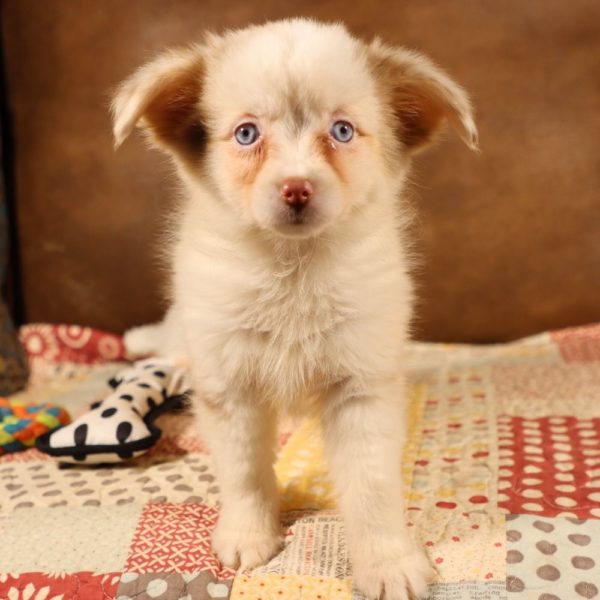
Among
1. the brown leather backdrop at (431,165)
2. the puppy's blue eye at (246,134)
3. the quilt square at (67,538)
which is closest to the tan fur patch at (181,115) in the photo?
the puppy's blue eye at (246,134)

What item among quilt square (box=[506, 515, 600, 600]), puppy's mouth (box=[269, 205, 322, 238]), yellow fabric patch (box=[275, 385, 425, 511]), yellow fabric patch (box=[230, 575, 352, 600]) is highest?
puppy's mouth (box=[269, 205, 322, 238])

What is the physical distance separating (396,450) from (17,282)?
180cm

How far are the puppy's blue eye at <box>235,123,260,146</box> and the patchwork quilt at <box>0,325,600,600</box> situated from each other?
1.98ft

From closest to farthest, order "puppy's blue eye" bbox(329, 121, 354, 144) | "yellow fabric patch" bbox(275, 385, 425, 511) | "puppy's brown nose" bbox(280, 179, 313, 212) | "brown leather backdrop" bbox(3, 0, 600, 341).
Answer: "puppy's brown nose" bbox(280, 179, 313, 212)
"puppy's blue eye" bbox(329, 121, 354, 144)
"yellow fabric patch" bbox(275, 385, 425, 511)
"brown leather backdrop" bbox(3, 0, 600, 341)

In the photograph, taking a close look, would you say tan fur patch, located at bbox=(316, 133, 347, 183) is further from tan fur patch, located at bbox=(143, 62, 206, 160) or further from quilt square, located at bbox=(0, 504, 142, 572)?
quilt square, located at bbox=(0, 504, 142, 572)

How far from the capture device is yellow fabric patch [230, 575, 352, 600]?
3.77 ft

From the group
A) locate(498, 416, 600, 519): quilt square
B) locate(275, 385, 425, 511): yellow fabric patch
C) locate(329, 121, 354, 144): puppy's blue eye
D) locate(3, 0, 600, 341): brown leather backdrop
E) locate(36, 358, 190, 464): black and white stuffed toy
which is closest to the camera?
locate(329, 121, 354, 144): puppy's blue eye

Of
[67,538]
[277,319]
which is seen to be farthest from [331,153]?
[67,538]

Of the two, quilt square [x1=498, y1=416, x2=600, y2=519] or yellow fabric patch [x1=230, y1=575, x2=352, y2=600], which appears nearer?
yellow fabric patch [x1=230, y1=575, x2=352, y2=600]

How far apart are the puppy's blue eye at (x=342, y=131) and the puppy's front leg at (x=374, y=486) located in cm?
40

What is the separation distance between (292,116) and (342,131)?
0.30 feet

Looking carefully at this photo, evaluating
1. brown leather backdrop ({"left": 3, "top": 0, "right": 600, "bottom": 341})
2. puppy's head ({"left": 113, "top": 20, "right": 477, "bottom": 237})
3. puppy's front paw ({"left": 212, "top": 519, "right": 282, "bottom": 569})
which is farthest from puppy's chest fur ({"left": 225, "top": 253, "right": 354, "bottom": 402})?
brown leather backdrop ({"left": 3, "top": 0, "right": 600, "bottom": 341})

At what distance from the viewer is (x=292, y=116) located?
118cm

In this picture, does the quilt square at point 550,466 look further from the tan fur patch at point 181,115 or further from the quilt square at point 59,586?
the tan fur patch at point 181,115
